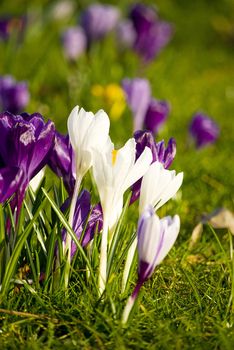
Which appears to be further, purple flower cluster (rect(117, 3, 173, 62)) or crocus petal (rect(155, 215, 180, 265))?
purple flower cluster (rect(117, 3, 173, 62))

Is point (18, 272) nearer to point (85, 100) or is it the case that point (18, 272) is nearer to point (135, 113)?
point (135, 113)

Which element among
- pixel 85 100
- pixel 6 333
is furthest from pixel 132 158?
pixel 85 100

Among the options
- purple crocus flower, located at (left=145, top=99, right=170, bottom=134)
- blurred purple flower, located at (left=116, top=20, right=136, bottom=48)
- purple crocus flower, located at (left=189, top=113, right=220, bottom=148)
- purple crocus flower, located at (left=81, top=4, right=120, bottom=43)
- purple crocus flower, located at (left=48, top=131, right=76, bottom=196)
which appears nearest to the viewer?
purple crocus flower, located at (left=48, top=131, right=76, bottom=196)

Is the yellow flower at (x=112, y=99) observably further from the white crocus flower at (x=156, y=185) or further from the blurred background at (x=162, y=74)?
the white crocus flower at (x=156, y=185)

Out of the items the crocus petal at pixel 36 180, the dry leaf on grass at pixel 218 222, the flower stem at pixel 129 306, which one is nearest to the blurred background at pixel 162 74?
the dry leaf on grass at pixel 218 222

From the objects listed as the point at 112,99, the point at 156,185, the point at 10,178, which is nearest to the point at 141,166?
the point at 156,185

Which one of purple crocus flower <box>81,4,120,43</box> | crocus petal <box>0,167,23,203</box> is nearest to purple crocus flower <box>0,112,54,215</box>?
crocus petal <box>0,167,23,203</box>

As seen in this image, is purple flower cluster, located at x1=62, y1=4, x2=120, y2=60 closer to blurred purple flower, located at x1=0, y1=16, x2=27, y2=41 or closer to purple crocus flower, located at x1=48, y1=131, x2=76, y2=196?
blurred purple flower, located at x1=0, y1=16, x2=27, y2=41
